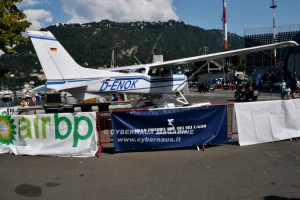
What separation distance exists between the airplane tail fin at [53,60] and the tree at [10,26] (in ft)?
6.54

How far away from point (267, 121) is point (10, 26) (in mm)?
12619

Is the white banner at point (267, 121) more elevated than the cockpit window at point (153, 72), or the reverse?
the cockpit window at point (153, 72)

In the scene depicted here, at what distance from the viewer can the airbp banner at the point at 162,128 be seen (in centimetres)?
879

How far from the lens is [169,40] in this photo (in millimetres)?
198875

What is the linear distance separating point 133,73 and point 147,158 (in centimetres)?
865

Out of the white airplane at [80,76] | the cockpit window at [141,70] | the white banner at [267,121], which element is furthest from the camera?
the cockpit window at [141,70]

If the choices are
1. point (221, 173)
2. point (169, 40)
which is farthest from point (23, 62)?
point (221, 173)

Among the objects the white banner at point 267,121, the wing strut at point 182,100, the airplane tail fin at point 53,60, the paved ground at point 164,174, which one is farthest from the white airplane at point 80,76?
the white banner at point 267,121

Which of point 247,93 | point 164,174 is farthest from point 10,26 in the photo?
point 247,93

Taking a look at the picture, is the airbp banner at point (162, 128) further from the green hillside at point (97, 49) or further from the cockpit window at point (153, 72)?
the green hillside at point (97, 49)

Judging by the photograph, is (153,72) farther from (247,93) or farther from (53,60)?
(247,93)

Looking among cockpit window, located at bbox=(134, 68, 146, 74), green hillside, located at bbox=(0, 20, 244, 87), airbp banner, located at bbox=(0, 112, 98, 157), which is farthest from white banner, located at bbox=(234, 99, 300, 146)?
Answer: green hillside, located at bbox=(0, 20, 244, 87)

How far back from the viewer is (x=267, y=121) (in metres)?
9.20

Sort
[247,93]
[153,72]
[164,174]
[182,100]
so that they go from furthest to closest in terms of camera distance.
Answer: [247,93], [182,100], [153,72], [164,174]
